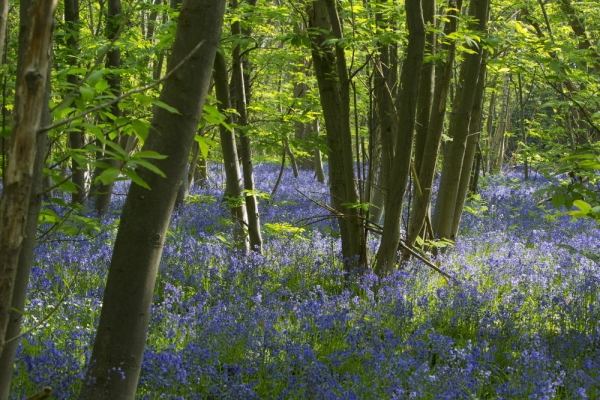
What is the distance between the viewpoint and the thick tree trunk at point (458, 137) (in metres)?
6.58

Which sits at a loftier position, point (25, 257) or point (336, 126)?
point (336, 126)

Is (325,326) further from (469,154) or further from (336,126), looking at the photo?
(469,154)

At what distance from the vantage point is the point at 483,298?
5508 mm

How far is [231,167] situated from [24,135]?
5.73 meters

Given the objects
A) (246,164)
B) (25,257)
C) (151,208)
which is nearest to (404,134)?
(246,164)

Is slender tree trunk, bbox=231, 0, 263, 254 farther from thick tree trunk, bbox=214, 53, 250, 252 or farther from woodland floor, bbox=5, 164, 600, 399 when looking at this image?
woodland floor, bbox=5, 164, 600, 399

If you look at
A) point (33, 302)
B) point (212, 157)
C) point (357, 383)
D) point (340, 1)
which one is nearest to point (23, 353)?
point (33, 302)

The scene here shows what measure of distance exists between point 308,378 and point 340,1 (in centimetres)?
426

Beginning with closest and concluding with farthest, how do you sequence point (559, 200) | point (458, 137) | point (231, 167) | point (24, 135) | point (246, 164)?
point (24, 135) < point (559, 200) < point (231, 167) < point (458, 137) < point (246, 164)

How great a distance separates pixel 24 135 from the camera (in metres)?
1.24

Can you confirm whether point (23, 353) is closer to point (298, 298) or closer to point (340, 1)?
point (298, 298)

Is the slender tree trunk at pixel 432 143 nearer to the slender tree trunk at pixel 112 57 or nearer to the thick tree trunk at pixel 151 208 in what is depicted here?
the slender tree trunk at pixel 112 57

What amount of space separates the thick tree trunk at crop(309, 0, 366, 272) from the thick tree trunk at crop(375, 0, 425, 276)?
0.39 meters

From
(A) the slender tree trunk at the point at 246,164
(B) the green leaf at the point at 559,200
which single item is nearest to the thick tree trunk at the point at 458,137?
(A) the slender tree trunk at the point at 246,164
